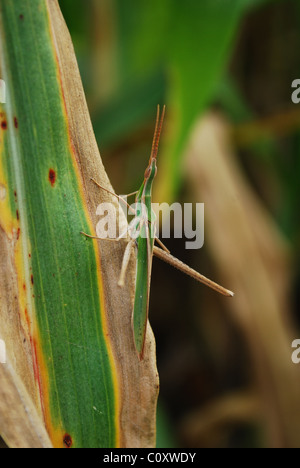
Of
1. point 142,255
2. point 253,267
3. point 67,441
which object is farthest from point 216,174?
point 67,441

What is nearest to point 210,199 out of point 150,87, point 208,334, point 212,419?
point 150,87

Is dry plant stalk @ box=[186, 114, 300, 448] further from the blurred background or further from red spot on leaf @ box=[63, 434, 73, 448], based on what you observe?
red spot on leaf @ box=[63, 434, 73, 448]

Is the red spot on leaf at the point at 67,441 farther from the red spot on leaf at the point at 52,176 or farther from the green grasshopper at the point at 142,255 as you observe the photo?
the red spot on leaf at the point at 52,176

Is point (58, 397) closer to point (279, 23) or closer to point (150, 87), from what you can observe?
point (150, 87)

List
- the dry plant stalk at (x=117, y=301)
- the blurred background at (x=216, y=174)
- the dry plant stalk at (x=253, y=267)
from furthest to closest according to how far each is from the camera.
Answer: the dry plant stalk at (x=253, y=267)
the blurred background at (x=216, y=174)
the dry plant stalk at (x=117, y=301)

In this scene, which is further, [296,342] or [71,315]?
[296,342]

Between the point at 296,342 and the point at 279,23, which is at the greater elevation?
the point at 279,23

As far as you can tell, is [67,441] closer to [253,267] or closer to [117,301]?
[117,301]

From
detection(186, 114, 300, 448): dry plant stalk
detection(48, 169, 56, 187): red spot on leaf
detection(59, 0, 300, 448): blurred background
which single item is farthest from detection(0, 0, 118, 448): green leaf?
detection(186, 114, 300, 448): dry plant stalk

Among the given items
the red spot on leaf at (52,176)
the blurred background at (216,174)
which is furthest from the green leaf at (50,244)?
the blurred background at (216,174)
